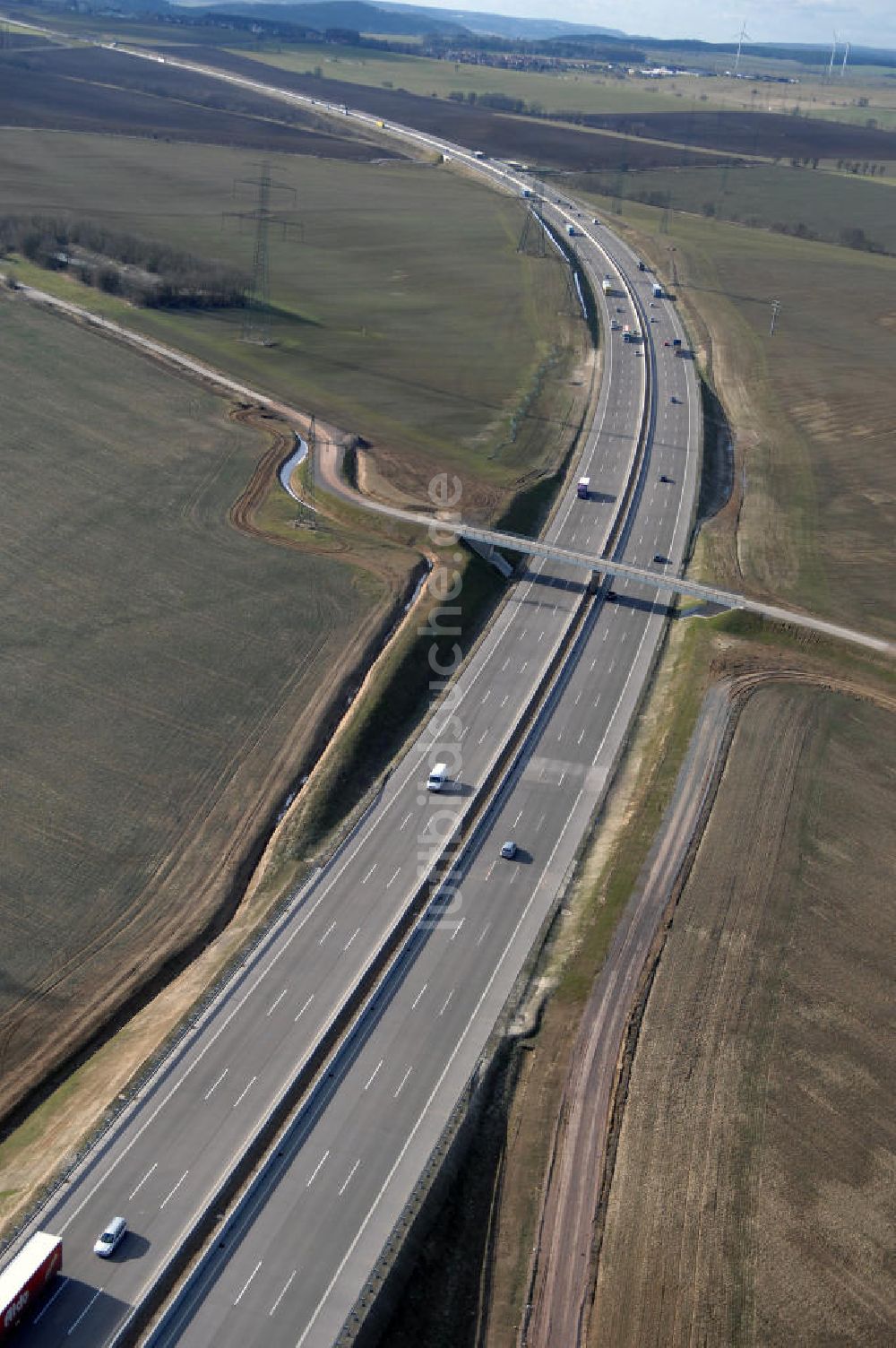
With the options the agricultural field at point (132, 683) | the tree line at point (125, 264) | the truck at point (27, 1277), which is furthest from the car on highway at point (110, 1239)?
the tree line at point (125, 264)

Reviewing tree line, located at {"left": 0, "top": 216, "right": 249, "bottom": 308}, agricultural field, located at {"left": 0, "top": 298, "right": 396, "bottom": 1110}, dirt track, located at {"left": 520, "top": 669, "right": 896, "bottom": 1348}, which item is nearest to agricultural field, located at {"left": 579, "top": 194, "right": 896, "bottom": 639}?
dirt track, located at {"left": 520, "top": 669, "right": 896, "bottom": 1348}

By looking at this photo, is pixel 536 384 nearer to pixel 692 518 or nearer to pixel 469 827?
pixel 692 518

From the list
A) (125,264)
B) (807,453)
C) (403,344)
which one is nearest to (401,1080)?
(807,453)

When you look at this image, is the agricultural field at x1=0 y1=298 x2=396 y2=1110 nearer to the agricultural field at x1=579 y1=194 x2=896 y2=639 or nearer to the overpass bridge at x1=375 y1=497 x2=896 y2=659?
the overpass bridge at x1=375 y1=497 x2=896 y2=659

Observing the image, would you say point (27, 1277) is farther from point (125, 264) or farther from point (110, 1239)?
point (125, 264)

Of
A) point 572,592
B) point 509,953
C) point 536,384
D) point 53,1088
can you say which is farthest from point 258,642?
point 536,384
